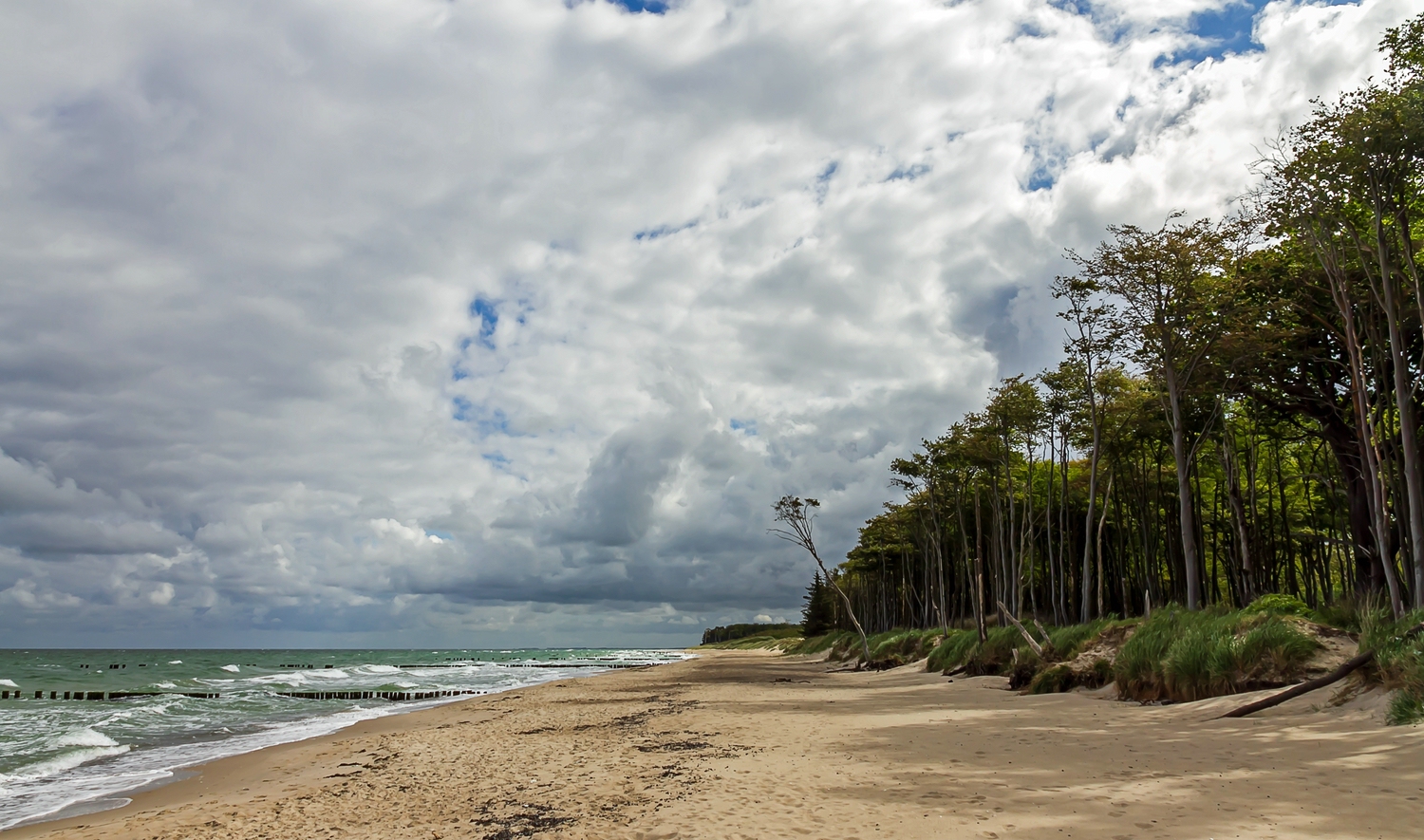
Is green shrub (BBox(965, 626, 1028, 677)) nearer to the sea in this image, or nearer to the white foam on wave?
the sea

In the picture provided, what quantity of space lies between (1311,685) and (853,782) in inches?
280

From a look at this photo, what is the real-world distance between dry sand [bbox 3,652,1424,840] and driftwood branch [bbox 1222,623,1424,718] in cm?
21

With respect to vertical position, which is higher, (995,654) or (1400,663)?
(1400,663)

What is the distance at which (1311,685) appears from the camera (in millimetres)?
10875

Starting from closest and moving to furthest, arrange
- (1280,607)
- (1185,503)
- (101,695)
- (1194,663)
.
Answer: (1194,663) → (1280,607) → (1185,503) → (101,695)

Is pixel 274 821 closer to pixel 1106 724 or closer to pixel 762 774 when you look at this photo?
pixel 762 774

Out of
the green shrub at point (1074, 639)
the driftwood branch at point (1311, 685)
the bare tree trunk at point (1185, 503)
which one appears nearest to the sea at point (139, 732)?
the driftwood branch at point (1311, 685)

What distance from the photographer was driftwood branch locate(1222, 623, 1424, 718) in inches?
406

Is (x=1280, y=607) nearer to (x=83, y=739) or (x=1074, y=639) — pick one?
(x=1074, y=639)

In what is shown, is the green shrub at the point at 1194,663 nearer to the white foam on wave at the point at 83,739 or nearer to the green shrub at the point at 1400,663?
the green shrub at the point at 1400,663

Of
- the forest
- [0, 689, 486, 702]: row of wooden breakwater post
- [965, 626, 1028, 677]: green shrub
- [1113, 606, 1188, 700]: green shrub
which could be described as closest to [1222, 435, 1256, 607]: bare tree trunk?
the forest

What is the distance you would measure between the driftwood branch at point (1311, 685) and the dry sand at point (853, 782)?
0.69 feet

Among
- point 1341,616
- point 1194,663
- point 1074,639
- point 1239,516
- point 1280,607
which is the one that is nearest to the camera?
point 1194,663

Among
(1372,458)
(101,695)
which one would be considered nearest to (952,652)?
(1372,458)
